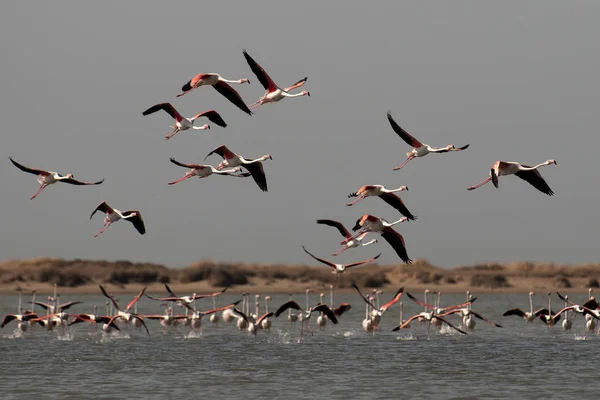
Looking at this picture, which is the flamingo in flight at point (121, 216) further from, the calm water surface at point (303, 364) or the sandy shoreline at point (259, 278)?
the sandy shoreline at point (259, 278)

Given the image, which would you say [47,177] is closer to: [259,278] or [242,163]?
[242,163]

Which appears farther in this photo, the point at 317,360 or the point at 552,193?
the point at 317,360

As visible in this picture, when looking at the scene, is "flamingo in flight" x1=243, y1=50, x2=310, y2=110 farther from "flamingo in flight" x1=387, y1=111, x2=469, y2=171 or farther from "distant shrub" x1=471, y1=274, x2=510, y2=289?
"distant shrub" x1=471, y1=274, x2=510, y2=289

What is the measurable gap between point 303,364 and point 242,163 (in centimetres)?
675

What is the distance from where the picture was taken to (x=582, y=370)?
27.0m

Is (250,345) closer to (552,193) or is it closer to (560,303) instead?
(552,193)

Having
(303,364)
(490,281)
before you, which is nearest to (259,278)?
(490,281)

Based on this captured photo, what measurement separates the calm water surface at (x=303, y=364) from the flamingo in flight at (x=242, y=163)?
4.31 metres

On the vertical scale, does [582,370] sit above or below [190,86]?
below

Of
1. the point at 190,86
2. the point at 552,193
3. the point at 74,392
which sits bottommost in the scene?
the point at 74,392

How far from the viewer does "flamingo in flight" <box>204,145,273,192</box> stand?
913 inches

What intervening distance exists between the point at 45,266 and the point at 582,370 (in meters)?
52.8

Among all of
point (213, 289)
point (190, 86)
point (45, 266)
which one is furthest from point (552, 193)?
point (45, 266)

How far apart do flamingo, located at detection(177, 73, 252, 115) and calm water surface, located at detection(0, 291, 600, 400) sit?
581 centimetres
